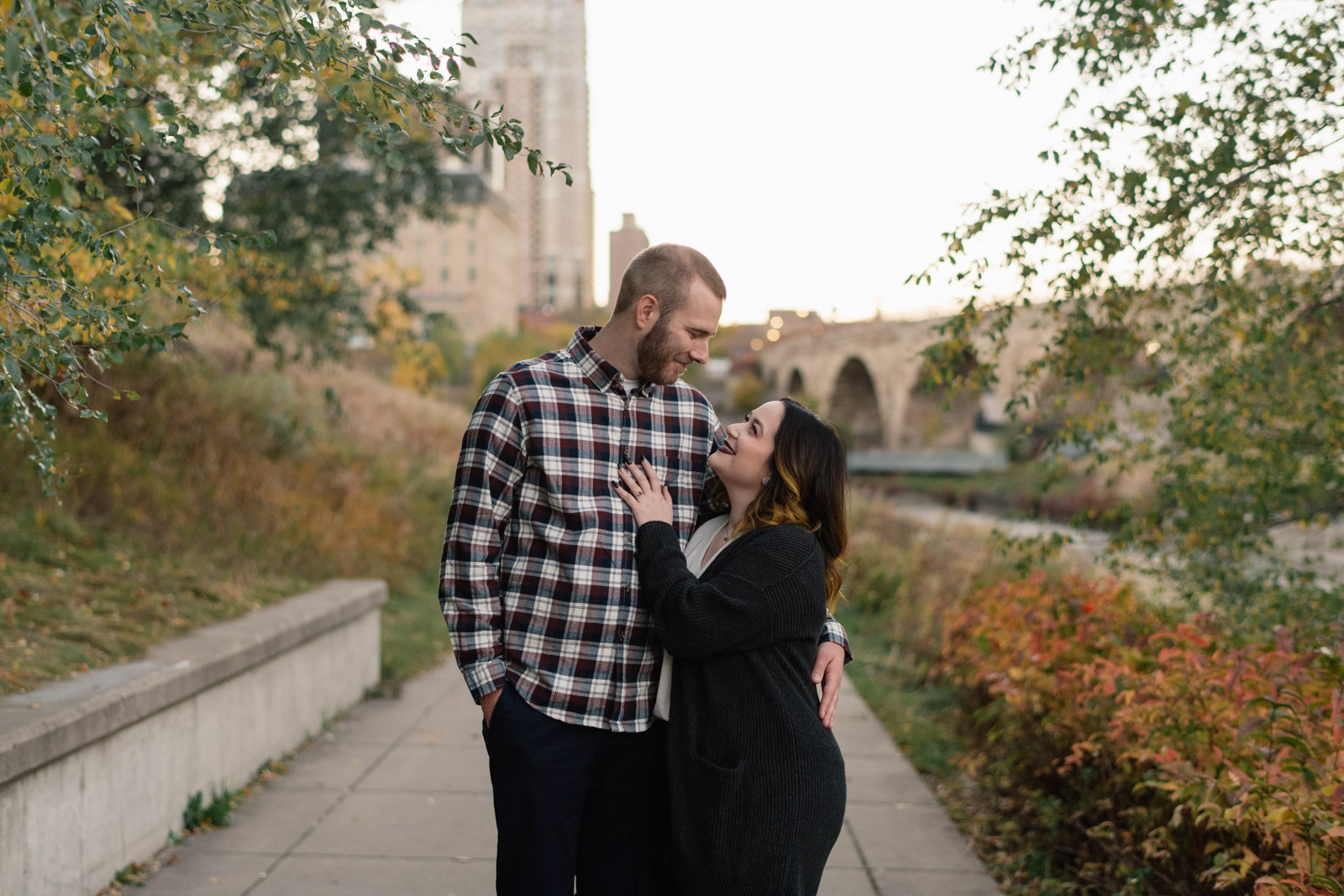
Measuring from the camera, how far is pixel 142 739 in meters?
3.64

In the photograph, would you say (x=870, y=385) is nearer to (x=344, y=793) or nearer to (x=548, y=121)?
(x=344, y=793)

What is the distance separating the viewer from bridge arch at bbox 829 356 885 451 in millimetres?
47059

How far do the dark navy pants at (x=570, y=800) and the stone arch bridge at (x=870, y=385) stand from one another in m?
31.2

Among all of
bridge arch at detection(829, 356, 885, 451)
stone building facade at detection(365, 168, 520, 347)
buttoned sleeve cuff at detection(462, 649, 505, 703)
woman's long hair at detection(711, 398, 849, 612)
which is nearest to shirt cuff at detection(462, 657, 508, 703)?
buttoned sleeve cuff at detection(462, 649, 505, 703)

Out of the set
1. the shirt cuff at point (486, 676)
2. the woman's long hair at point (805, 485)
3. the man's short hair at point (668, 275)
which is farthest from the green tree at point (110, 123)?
the shirt cuff at point (486, 676)

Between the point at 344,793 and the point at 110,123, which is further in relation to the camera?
the point at 344,793

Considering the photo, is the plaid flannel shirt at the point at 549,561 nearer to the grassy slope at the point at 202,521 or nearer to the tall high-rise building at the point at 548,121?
the grassy slope at the point at 202,521

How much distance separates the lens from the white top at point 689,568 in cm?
229

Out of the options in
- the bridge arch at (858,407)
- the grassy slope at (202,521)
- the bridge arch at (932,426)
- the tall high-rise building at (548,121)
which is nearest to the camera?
the grassy slope at (202,521)

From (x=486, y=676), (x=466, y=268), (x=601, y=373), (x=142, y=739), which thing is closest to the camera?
(x=486, y=676)

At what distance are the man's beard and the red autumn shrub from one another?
1.64 metres

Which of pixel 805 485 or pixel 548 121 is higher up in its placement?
pixel 548 121

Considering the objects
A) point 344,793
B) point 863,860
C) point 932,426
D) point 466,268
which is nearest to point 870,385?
point 932,426

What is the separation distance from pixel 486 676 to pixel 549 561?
10.3 inches
